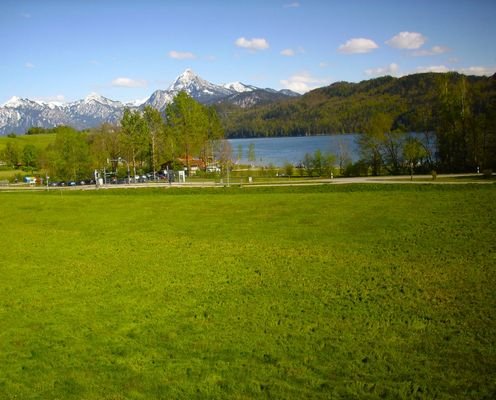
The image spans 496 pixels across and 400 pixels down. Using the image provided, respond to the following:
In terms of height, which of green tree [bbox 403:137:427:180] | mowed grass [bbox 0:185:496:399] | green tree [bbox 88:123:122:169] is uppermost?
green tree [bbox 88:123:122:169]

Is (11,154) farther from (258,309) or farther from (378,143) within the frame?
(258,309)

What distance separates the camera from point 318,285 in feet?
57.3

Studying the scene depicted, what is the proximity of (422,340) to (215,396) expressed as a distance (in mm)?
5848

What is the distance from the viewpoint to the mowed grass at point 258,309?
1083cm

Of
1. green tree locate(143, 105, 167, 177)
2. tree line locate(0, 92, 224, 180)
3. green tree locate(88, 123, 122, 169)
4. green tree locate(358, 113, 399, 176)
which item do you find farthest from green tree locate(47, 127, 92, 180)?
green tree locate(358, 113, 399, 176)

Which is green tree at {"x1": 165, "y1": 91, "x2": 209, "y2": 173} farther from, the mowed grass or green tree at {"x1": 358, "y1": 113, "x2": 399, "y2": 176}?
the mowed grass

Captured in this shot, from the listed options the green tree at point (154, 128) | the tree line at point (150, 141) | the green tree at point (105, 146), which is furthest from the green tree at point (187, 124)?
the green tree at point (105, 146)

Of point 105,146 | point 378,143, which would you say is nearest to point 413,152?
point 378,143

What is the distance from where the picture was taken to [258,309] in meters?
15.2

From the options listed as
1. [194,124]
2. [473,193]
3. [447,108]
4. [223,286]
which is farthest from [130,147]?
[223,286]

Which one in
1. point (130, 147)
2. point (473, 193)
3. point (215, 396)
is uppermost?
point (130, 147)

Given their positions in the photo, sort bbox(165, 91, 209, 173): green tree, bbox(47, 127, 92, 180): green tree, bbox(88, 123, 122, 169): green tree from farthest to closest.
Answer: bbox(88, 123, 122, 169): green tree → bbox(165, 91, 209, 173): green tree → bbox(47, 127, 92, 180): green tree

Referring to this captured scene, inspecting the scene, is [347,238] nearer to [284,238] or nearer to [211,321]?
[284,238]

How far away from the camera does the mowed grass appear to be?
35.5ft
